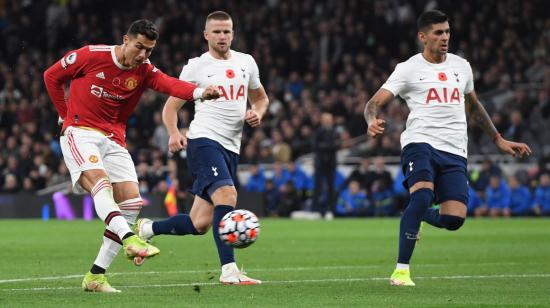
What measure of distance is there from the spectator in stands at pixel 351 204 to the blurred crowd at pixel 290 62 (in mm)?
193

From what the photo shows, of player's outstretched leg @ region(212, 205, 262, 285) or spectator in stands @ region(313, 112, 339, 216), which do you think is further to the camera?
spectator in stands @ region(313, 112, 339, 216)

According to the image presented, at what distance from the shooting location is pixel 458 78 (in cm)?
1102

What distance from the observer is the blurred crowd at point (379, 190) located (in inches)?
1016

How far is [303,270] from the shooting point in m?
12.3

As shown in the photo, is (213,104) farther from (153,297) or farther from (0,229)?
(0,229)

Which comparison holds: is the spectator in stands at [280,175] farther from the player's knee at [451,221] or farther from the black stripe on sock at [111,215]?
the black stripe on sock at [111,215]

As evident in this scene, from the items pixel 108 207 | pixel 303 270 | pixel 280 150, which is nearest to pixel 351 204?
pixel 280 150

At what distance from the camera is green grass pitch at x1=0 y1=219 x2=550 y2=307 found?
9.10 m

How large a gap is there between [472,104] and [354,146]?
17.8m

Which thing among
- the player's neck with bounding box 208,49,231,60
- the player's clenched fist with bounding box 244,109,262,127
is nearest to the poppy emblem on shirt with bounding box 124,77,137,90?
the player's clenched fist with bounding box 244,109,262,127

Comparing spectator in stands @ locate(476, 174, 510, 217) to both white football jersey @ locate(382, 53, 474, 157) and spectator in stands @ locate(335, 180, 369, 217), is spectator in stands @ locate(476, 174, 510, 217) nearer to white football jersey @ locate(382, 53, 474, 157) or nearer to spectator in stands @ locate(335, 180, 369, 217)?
spectator in stands @ locate(335, 180, 369, 217)

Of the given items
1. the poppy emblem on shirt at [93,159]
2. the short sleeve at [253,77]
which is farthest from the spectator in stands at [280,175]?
the poppy emblem on shirt at [93,159]

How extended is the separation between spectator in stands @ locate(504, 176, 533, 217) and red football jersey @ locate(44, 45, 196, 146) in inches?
666

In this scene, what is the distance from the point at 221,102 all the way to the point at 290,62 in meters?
21.4
